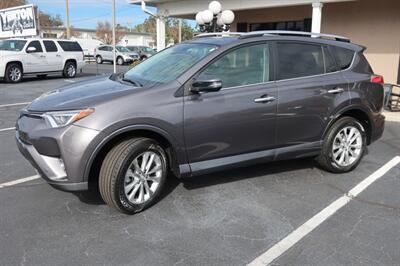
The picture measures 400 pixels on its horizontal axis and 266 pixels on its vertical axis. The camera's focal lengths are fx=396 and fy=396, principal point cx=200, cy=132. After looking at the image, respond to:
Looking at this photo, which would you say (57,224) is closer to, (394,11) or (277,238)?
(277,238)

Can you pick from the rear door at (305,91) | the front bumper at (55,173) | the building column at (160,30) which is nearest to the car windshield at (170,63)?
the rear door at (305,91)

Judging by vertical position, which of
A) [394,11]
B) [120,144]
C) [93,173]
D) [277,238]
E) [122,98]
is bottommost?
[277,238]

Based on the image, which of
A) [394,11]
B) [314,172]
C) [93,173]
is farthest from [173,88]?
[394,11]

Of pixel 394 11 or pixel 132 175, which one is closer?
pixel 132 175

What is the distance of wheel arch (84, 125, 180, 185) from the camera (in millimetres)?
3557

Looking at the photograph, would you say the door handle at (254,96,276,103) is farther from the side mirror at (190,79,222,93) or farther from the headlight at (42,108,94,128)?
the headlight at (42,108,94,128)

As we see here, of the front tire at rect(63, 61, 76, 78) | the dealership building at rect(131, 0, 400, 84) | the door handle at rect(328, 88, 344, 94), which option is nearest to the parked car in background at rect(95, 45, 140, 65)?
the front tire at rect(63, 61, 76, 78)

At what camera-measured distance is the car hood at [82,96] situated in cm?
366

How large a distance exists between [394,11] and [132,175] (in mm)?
10646

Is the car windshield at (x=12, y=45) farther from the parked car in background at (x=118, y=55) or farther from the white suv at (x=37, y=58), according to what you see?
the parked car in background at (x=118, y=55)

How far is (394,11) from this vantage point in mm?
11453

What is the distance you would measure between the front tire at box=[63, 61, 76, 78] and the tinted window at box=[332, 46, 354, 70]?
15.2 metres

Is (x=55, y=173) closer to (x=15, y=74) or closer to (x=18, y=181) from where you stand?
(x=18, y=181)

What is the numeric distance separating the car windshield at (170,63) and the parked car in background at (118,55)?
28.6m
